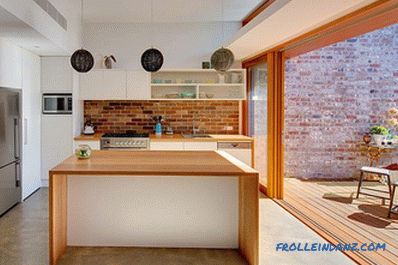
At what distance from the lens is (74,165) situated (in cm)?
335

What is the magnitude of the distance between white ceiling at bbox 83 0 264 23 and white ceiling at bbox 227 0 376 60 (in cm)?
66

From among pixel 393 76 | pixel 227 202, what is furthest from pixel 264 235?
pixel 393 76

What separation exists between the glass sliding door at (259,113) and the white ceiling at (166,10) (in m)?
1.00

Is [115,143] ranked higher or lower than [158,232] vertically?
higher

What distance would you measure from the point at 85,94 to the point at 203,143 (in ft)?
7.12

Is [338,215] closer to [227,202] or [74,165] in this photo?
[227,202]

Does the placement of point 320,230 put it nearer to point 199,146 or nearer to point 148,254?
point 148,254

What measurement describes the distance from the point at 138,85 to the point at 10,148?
7.38 ft

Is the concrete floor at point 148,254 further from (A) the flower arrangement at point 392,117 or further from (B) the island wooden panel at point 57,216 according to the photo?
(A) the flower arrangement at point 392,117

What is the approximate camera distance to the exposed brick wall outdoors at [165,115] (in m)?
6.73

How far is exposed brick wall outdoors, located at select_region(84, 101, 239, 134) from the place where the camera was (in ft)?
22.1

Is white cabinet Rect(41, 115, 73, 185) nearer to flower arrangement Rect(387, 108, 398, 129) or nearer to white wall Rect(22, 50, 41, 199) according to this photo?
white wall Rect(22, 50, 41, 199)

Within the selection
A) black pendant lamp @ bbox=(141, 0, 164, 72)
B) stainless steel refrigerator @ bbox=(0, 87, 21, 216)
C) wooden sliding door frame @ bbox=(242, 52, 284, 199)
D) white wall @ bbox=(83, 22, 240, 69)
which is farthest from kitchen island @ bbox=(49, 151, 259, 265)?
white wall @ bbox=(83, 22, 240, 69)

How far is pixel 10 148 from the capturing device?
497 cm
